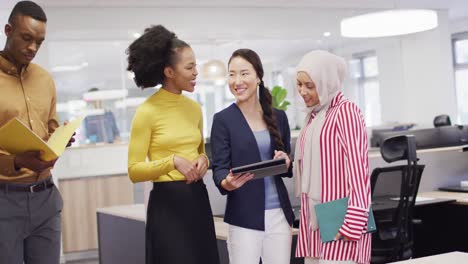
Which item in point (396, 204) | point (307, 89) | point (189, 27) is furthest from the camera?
point (189, 27)

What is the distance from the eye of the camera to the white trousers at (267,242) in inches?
99.9

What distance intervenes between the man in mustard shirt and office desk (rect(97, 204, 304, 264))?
1.49 metres

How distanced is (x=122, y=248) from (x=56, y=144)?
2252 mm

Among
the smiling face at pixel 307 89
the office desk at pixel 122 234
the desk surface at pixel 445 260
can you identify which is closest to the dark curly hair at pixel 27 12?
Result: the smiling face at pixel 307 89

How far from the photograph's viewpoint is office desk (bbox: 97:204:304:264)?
4141 millimetres

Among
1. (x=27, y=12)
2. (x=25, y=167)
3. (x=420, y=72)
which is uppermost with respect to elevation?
(x=420, y=72)

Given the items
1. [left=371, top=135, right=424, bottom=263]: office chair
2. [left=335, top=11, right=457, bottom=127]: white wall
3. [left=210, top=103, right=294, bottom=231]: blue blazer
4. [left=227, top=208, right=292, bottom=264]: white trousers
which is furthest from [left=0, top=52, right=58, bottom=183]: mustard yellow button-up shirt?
[left=335, top=11, right=457, bottom=127]: white wall

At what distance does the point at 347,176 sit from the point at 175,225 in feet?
2.17

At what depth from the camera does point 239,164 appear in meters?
2.60

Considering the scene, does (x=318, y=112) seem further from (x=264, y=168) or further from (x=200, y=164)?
(x=200, y=164)

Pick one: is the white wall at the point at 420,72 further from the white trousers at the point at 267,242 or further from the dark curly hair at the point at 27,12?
the dark curly hair at the point at 27,12

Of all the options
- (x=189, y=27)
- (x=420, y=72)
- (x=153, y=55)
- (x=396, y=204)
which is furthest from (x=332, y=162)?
(x=420, y=72)

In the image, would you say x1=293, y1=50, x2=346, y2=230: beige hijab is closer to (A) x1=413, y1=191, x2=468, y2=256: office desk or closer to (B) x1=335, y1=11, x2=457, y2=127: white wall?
(A) x1=413, y1=191, x2=468, y2=256: office desk

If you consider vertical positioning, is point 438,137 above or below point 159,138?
below
